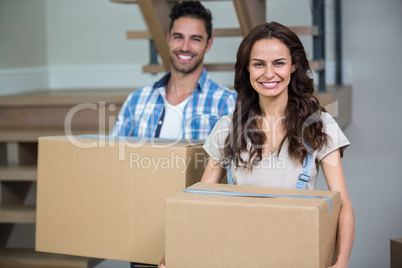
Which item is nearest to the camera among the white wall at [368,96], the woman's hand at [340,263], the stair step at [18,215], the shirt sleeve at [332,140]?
the woman's hand at [340,263]

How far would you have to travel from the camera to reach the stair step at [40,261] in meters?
2.39

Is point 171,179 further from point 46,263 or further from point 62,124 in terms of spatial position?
point 62,124

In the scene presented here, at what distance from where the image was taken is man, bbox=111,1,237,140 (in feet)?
6.72

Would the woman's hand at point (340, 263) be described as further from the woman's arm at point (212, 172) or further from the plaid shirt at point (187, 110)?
the plaid shirt at point (187, 110)

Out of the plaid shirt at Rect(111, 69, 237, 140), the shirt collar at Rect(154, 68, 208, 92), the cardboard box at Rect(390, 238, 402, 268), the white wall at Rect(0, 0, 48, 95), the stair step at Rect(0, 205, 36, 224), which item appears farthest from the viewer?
the white wall at Rect(0, 0, 48, 95)

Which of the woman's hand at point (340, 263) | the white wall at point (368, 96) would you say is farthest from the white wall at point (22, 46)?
the woman's hand at point (340, 263)

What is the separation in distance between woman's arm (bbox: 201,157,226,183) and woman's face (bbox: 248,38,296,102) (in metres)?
0.21

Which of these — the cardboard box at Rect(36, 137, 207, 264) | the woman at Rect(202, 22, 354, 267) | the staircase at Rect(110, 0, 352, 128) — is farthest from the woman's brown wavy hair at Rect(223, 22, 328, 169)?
the staircase at Rect(110, 0, 352, 128)

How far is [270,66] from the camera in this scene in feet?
4.56

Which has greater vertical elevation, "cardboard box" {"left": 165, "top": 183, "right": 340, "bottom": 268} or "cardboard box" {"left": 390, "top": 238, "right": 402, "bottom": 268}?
"cardboard box" {"left": 165, "top": 183, "right": 340, "bottom": 268}

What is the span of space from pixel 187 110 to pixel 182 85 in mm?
152

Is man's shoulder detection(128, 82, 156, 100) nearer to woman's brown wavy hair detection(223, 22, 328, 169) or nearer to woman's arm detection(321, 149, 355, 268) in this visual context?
woman's brown wavy hair detection(223, 22, 328, 169)

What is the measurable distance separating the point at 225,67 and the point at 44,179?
4.33 feet

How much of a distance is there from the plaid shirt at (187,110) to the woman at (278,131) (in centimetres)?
53
